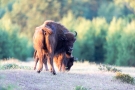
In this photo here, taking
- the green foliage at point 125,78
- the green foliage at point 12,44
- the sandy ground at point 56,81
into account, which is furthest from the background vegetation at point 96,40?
the sandy ground at point 56,81

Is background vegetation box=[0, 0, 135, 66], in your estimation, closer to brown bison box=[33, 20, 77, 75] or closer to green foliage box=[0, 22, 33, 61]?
green foliage box=[0, 22, 33, 61]

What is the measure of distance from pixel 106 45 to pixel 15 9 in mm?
24491

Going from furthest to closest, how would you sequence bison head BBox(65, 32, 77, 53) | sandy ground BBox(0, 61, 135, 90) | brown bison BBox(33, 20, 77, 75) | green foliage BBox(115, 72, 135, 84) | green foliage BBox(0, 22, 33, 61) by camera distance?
green foliage BBox(0, 22, 33, 61), bison head BBox(65, 32, 77, 53), brown bison BBox(33, 20, 77, 75), green foliage BBox(115, 72, 135, 84), sandy ground BBox(0, 61, 135, 90)

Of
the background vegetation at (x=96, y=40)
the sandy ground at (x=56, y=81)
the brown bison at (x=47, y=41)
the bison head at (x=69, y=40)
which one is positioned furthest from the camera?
the background vegetation at (x=96, y=40)

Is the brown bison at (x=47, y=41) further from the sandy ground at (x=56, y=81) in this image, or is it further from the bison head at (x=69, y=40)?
the bison head at (x=69, y=40)

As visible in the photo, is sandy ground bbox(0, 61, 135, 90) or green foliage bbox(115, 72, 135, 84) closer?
sandy ground bbox(0, 61, 135, 90)

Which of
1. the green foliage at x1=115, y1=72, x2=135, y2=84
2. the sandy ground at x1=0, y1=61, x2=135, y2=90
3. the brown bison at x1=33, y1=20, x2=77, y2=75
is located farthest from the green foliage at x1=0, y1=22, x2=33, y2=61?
the green foliage at x1=115, y1=72, x2=135, y2=84

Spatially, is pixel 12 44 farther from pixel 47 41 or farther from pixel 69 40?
pixel 47 41

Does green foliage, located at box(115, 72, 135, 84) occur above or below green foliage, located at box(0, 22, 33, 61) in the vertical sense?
below

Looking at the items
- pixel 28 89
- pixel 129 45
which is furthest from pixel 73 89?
pixel 129 45

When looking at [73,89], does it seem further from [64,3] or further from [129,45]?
[64,3]

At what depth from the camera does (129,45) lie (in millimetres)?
39344

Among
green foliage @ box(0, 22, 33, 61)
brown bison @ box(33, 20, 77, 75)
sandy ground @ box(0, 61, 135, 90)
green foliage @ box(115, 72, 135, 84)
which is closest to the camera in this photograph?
sandy ground @ box(0, 61, 135, 90)

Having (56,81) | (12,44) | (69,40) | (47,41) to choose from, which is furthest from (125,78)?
(12,44)
